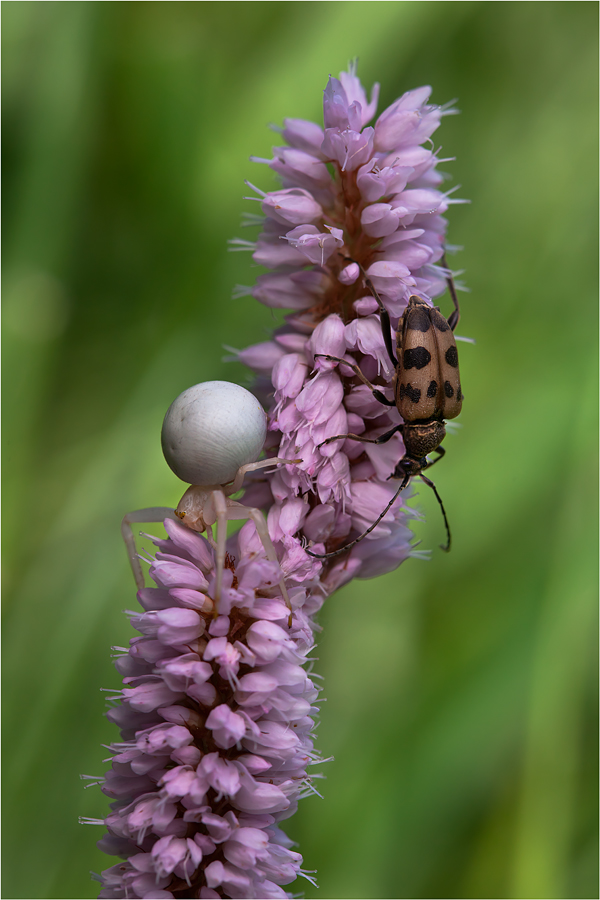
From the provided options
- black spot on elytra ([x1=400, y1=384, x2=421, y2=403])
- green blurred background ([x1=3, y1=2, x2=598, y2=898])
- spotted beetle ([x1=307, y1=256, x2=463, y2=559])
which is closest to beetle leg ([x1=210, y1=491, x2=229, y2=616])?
spotted beetle ([x1=307, y1=256, x2=463, y2=559])

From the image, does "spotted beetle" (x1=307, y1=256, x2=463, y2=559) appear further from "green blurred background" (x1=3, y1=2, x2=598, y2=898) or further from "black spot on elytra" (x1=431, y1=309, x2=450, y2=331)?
"green blurred background" (x1=3, y1=2, x2=598, y2=898)

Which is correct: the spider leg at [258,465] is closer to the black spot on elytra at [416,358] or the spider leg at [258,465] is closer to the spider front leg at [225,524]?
the spider front leg at [225,524]

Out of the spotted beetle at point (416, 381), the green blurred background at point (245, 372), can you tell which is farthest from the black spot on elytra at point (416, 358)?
the green blurred background at point (245, 372)

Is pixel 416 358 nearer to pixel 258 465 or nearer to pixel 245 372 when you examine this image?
pixel 258 465

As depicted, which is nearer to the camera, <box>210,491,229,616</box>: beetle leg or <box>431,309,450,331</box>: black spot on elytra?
<box>210,491,229,616</box>: beetle leg

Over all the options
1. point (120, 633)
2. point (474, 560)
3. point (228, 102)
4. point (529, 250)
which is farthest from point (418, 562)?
point (228, 102)

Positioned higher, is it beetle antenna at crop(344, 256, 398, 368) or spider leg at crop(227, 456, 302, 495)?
beetle antenna at crop(344, 256, 398, 368)

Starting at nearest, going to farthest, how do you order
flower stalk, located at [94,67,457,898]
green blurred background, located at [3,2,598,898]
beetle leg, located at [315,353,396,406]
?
flower stalk, located at [94,67,457,898], beetle leg, located at [315,353,396,406], green blurred background, located at [3,2,598,898]

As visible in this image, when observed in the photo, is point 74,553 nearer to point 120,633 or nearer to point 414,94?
point 120,633
